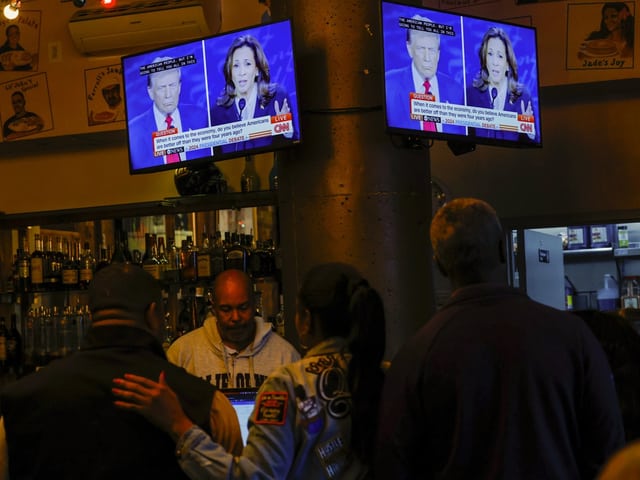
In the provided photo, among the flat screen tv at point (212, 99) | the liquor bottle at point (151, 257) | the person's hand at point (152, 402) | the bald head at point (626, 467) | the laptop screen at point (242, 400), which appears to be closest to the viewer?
the bald head at point (626, 467)

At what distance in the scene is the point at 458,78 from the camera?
157 inches

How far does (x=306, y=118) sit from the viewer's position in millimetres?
3990

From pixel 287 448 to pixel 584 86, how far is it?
3.90 metres

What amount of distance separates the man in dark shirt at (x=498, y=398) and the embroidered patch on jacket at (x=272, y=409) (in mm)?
220

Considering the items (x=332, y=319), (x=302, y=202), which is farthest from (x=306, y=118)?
(x=332, y=319)

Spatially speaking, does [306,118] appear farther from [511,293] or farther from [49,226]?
[49,226]

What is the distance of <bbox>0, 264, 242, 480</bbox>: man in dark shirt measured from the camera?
6.50ft

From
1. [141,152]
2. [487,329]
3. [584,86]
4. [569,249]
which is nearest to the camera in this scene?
[487,329]

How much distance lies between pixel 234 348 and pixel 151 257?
6.97ft

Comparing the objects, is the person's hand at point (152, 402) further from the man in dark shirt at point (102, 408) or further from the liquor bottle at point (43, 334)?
the liquor bottle at point (43, 334)

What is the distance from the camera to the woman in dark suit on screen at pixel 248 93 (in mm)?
3969

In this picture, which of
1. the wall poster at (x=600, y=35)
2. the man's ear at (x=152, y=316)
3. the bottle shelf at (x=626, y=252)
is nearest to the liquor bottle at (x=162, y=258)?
the wall poster at (x=600, y=35)

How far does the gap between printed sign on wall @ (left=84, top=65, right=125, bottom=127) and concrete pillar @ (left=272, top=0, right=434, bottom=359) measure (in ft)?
7.25

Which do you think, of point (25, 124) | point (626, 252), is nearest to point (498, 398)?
point (25, 124)
